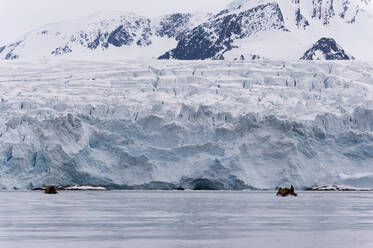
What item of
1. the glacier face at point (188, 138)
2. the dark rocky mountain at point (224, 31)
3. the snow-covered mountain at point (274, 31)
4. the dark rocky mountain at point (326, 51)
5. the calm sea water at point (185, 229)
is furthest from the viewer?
the dark rocky mountain at point (224, 31)

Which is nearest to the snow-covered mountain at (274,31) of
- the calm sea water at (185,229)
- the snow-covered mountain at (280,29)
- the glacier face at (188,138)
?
the snow-covered mountain at (280,29)

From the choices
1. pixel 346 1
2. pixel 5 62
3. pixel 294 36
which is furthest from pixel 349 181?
pixel 346 1

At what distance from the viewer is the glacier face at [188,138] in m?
55.7

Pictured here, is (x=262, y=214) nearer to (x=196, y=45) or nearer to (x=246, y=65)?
(x=246, y=65)

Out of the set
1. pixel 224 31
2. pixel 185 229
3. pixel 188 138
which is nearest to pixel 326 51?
pixel 224 31

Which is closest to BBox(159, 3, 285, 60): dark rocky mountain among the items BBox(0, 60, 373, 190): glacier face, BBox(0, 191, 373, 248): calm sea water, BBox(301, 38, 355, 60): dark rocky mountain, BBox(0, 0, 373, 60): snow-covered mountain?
BBox(0, 0, 373, 60): snow-covered mountain

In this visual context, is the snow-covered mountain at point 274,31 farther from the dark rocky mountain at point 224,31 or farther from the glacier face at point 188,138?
the glacier face at point 188,138

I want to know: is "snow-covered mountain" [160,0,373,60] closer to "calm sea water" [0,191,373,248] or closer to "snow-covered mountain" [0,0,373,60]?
"snow-covered mountain" [0,0,373,60]

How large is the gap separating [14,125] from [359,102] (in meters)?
28.4

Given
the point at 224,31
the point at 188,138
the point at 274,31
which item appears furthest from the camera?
the point at 224,31

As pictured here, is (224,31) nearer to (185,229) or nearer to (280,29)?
(280,29)

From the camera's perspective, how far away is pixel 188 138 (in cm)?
5894

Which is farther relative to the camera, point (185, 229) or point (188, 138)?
point (188, 138)

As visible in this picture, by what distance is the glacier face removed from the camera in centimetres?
5572
